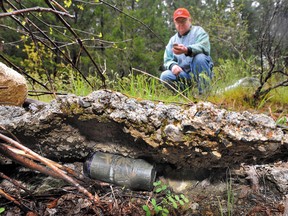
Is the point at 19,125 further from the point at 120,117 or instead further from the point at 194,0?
the point at 194,0

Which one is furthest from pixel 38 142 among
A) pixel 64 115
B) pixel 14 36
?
pixel 14 36

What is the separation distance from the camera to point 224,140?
3.18 feet

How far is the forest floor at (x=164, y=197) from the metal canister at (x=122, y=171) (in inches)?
1.5

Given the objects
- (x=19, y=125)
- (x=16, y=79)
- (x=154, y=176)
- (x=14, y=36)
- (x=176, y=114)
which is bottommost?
(x=14, y=36)

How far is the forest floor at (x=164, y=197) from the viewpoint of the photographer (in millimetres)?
972

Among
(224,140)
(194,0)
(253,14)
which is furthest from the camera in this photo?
(194,0)

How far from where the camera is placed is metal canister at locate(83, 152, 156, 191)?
3.60 ft

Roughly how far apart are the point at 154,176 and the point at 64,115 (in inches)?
19.9

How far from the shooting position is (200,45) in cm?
360

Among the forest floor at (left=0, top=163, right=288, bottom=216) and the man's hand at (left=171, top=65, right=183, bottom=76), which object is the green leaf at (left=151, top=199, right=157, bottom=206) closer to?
the forest floor at (left=0, top=163, right=288, bottom=216)

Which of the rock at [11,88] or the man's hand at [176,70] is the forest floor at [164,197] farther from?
the man's hand at [176,70]

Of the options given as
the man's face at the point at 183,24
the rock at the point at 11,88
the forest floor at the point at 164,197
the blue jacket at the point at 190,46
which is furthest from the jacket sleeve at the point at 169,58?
the forest floor at the point at 164,197

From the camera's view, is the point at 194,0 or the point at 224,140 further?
the point at 194,0

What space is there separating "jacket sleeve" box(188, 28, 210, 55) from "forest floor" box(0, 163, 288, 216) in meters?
2.57
